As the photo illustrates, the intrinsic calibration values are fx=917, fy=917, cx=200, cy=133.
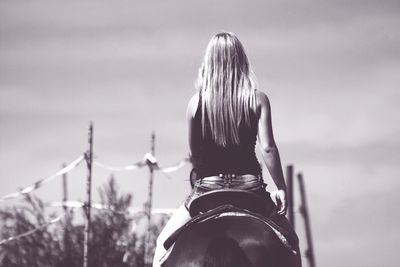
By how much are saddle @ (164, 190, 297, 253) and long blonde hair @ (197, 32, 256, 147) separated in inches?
14.7

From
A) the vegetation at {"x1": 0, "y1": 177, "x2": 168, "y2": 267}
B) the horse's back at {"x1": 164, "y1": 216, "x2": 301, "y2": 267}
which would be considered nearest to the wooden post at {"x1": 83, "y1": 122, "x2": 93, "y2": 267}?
the vegetation at {"x1": 0, "y1": 177, "x2": 168, "y2": 267}

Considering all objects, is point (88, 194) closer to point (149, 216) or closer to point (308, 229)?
point (149, 216)

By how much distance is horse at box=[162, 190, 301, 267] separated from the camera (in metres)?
5.79

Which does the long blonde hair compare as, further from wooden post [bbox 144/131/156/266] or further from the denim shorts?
wooden post [bbox 144/131/156/266]

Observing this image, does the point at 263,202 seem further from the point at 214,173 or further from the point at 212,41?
the point at 212,41

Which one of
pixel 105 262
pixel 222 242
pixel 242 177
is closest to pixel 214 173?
pixel 242 177

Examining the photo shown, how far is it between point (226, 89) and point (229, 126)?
0.26 m

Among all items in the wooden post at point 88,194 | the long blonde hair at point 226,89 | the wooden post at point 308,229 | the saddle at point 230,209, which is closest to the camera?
the saddle at point 230,209

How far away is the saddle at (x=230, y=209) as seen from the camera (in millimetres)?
6023

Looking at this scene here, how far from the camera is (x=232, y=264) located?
5.74m

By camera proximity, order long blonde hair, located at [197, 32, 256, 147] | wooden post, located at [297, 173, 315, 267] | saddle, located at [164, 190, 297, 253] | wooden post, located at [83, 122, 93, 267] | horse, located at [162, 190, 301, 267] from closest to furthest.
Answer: horse, located at [162, 190, 301, 267] < saddle, located at [164, 190, 297, 253] < long blonde hair, located at [197, 32, 256, 147] < wooden post, located at [83, 122, 93, 267] < wooden post, located at [297, 173, 315, 267]

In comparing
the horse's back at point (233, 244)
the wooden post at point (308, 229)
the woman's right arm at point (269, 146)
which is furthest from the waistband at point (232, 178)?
the wooden post at point (308, 229)

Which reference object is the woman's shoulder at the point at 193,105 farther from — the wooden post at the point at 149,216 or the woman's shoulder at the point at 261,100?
the wooden post at the point at 149,216

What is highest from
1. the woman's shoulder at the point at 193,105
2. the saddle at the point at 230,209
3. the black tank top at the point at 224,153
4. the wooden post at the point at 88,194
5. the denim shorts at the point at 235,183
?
the woman's shoulder at the point at 193,105
